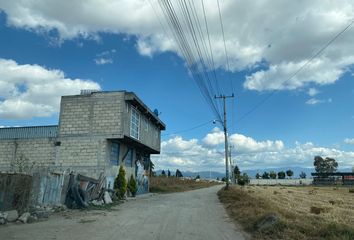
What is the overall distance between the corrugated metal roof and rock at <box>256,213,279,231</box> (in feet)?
67.9

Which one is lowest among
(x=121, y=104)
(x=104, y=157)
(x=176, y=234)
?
(x=176, y=234)

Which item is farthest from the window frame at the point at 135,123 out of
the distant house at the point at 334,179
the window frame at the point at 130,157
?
the distant house at the point at 334,179

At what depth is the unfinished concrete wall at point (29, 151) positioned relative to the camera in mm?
29594

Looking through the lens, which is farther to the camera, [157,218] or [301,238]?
[157,218]

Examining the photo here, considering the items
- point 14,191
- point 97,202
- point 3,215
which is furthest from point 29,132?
point 3,215

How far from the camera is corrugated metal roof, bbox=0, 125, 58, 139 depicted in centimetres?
3017

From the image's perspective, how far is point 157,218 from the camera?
16281 millimetres

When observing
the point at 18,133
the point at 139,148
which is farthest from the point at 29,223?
the point at 139,148

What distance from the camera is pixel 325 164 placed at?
141125 millimetres

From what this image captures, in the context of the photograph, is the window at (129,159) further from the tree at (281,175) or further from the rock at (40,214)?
the tree at (281,175)

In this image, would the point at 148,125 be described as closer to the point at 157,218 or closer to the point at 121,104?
the point at 121,104

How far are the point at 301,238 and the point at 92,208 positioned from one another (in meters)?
13.1

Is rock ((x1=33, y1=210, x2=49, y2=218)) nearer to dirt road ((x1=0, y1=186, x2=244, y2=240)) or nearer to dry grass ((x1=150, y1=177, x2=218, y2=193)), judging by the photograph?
dirt road ((x1=0, y1=186, x2=244, y2=240))

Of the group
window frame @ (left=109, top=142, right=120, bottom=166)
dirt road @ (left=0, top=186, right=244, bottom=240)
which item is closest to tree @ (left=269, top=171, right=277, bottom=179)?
window frame @ (left=109, top=142, right=120, bottom=166)
